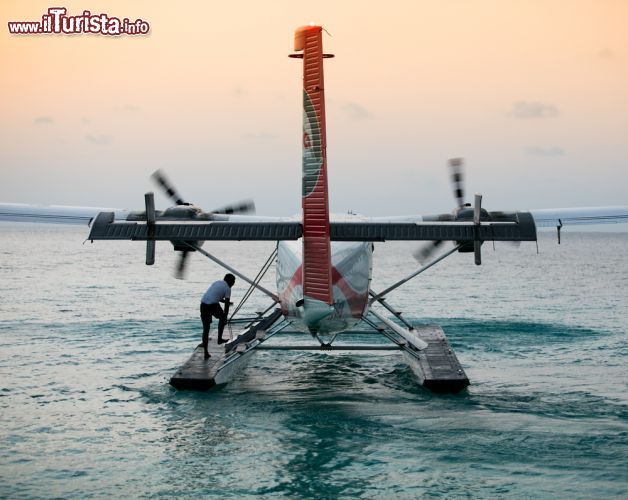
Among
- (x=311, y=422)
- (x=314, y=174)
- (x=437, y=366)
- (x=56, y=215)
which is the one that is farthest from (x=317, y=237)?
(x=56, y=215)

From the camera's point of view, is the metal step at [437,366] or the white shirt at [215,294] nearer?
the metal step at [437,366]

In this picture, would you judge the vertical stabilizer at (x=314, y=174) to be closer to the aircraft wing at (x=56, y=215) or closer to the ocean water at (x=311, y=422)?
the ocean water at (x=311, y=422)

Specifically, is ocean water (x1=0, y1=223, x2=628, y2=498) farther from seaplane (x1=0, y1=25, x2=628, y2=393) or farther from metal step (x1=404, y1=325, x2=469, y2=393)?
seaplane (x1=0, y1=25, x2=628, y2=393)

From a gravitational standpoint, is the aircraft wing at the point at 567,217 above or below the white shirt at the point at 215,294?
above

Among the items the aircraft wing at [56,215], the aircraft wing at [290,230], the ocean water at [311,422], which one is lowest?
the ocean water at [311,422]

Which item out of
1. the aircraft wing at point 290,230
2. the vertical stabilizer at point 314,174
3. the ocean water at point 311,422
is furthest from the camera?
the aircraft wing at point 290,230

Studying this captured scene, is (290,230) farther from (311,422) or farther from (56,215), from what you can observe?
(56,215)

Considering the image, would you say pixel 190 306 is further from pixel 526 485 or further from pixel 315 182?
pixel 526 485

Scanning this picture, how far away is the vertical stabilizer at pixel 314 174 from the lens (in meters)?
13.3

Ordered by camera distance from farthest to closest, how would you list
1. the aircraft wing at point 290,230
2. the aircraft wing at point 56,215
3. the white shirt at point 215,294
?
1. the aircraft wing at point 56,215
2. the white shirt at point 215,294
3. the aircraft wing at point 290,230

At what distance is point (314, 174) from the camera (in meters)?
13.5

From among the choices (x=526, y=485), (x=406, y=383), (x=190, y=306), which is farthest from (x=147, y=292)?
(x=526, y=485)

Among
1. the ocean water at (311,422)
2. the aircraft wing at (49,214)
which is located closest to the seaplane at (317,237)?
the ocean water at (311,422)

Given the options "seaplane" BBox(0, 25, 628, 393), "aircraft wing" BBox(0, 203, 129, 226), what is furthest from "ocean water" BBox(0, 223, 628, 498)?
"aircraft wing" BBox(0, 203, 129, 226)
